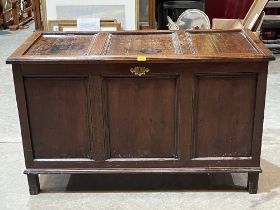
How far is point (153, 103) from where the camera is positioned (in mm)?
2373

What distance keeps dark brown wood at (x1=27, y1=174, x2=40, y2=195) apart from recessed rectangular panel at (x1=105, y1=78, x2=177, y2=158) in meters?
0.45

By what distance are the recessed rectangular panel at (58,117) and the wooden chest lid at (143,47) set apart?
0.46ft

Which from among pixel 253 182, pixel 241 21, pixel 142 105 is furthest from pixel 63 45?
pixel 241 21

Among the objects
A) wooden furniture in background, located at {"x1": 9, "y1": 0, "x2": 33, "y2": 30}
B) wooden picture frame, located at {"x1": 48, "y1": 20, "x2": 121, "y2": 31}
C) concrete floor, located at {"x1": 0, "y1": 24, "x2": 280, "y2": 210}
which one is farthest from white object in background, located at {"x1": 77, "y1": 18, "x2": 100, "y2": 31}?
wooden furniture in background, located at {"x1": 9, "y1": 0, "x2": 33, "y2": 30}

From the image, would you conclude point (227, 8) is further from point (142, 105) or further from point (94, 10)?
point (142, 105)

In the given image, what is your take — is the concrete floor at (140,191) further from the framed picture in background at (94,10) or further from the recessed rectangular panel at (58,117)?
the framed picture in background at (94,10)

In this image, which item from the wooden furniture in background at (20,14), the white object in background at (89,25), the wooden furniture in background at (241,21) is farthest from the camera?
the wooden furniture in background at (20,14)

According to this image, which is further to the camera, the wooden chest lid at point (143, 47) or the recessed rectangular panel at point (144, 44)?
the recessed rectangular panel at point (144, 44)

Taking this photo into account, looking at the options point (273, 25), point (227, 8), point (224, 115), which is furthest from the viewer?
point (227, 8)

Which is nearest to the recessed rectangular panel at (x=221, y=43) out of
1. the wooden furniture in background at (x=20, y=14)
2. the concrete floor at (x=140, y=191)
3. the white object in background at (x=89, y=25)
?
the concrete floor at (x=140, y=191)

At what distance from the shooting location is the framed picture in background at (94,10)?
4457 millimetres

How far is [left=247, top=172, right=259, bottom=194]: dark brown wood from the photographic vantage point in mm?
2508

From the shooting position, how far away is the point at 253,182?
253 cm

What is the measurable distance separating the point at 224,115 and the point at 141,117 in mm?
433
